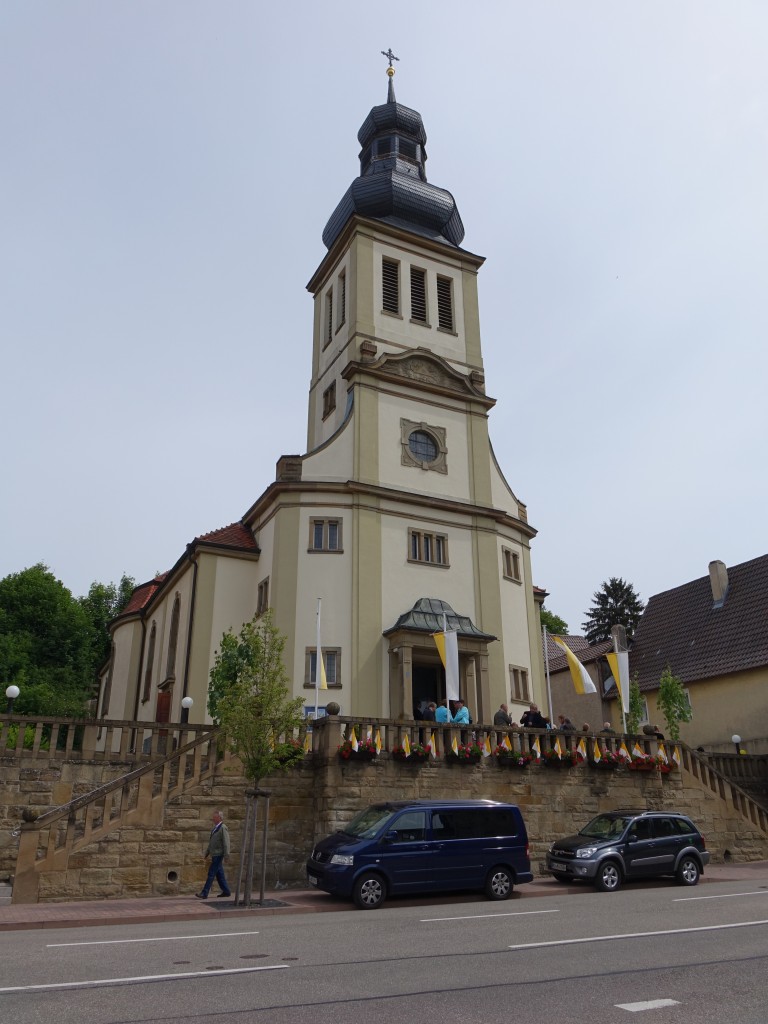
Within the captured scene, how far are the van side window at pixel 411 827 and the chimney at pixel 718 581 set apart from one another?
2606 centimetres

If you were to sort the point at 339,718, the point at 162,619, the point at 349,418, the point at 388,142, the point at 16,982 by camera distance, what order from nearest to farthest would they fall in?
the point at 16,982, the point at 339,718, the point at 349,418, the point at 162,619, the point at 388,142

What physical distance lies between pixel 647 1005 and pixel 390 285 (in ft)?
105

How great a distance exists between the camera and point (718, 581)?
3756 centimetres

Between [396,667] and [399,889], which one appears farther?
[396,667]

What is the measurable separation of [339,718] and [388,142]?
33.9 meters

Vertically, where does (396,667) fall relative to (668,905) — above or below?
above

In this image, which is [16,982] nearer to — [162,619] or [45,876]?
[45,876]

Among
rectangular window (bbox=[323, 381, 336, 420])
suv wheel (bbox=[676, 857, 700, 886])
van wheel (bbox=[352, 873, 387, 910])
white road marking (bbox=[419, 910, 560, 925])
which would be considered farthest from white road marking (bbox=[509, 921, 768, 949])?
rectangular window (bbox=[323, 381, 336, 420])

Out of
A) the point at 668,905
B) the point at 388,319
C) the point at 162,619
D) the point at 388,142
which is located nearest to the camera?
the point at 668,905

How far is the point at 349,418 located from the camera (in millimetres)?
31516

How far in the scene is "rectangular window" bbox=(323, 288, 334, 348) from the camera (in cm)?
3748

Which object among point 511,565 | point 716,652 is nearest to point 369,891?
point 511,565

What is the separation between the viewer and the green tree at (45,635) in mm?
52500

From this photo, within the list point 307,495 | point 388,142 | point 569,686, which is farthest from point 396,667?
point 388,142
